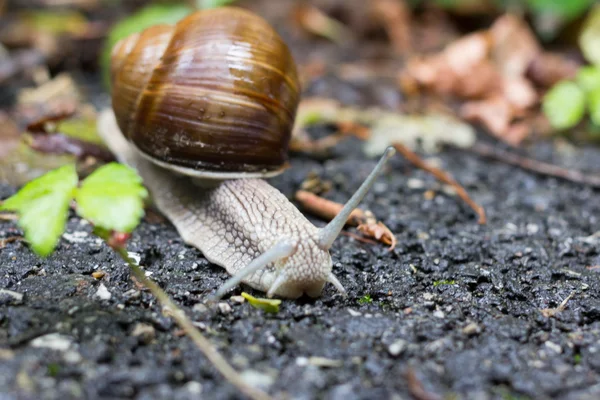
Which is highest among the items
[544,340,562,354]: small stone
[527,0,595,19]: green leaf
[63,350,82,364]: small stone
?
[527,0,595,19]: green leaf

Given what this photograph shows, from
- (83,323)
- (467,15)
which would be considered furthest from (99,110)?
(467,15)

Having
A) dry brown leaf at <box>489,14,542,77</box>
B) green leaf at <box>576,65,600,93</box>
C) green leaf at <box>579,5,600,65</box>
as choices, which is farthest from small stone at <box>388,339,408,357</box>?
dry brown leaf at <box>489,14,542,77</box>

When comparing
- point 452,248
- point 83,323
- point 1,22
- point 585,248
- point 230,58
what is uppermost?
point 230,58

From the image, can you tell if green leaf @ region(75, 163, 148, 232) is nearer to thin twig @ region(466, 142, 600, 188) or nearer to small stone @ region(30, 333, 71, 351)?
small stone @ region(30, 333, 71, 351)

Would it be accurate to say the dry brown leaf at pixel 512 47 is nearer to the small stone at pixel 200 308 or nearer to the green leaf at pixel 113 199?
the small stone at pixel 200 308

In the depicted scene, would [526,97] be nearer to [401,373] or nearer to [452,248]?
[452,248]

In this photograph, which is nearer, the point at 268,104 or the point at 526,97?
the point at 268,104
